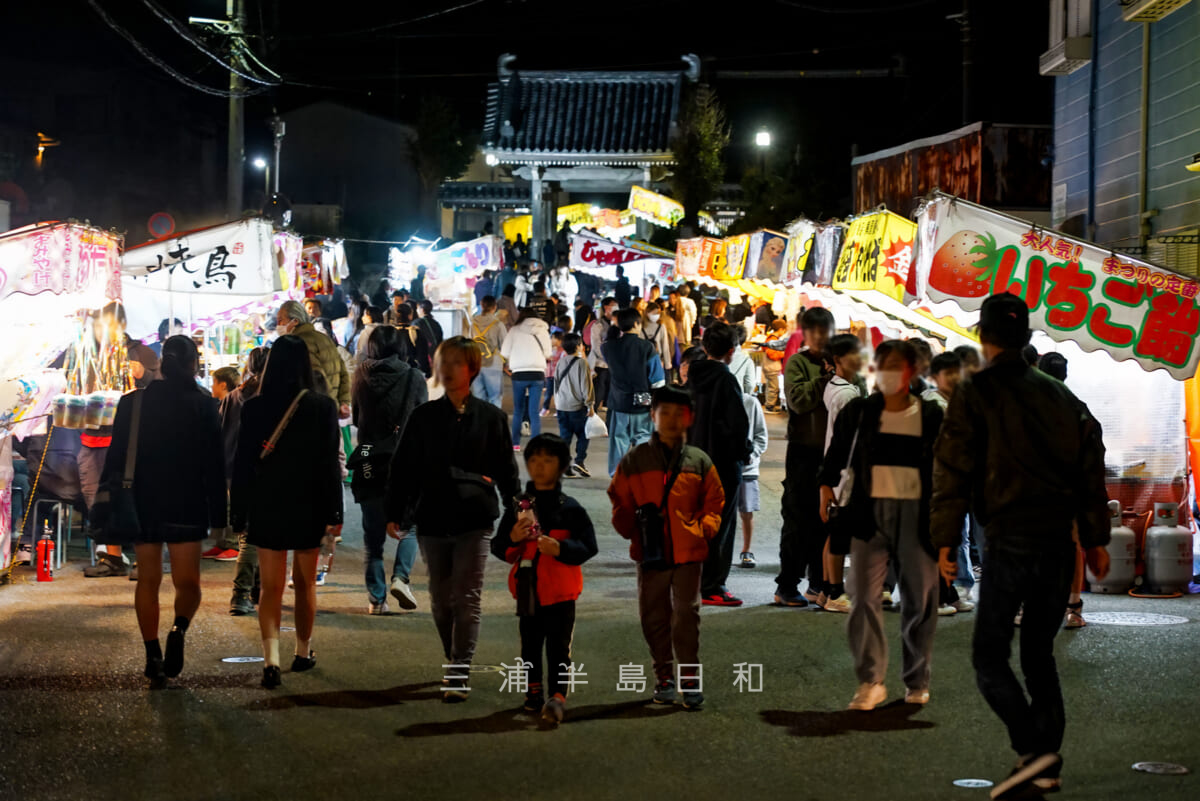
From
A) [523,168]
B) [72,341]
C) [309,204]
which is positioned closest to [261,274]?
[72,341]

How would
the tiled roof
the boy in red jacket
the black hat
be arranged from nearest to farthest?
the black hat → the boy in red jacket → the tiled roof

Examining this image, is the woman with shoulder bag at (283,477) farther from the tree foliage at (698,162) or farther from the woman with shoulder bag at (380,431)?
the tree foliage at (698,162)

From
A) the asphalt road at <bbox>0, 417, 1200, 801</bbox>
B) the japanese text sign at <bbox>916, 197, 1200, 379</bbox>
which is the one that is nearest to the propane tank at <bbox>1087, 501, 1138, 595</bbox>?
the asphalt road at <bbox>0, 417, 1200, 801</bbox>

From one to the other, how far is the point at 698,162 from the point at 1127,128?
22.7 metres

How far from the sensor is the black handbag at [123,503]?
7371 mm

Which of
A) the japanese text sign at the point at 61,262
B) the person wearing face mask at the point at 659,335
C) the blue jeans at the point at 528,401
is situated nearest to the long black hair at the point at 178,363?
the japanese text sign at the point at 61,262

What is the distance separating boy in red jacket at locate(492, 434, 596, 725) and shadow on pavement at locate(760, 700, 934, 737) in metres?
1.12

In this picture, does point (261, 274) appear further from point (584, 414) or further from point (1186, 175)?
point (1186, 175)

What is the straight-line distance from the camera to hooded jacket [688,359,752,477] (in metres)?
9.27

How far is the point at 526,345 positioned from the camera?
688 inches

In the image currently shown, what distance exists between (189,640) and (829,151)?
1077 inches

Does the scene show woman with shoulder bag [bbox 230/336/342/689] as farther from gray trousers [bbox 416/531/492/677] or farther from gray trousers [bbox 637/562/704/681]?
gray trousers [bbox 637/562/704/681]

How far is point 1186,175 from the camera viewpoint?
11.7 m

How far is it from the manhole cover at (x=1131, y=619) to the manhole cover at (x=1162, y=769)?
10.4ft
